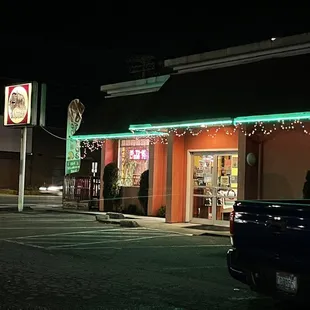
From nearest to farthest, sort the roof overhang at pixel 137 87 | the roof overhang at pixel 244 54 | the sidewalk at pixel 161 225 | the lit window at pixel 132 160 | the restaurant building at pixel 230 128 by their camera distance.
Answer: the restaurant building at pixel 230 128 → the roof overhang at pixel 244 54 → the sidewalk at pixel 161 225 → the roof overhang at pixel 137 87 → the lit window at pixel 132 160

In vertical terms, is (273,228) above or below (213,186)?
below

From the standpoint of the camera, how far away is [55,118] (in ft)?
205

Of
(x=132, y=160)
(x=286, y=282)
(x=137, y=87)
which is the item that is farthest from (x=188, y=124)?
(x=286, y=282)

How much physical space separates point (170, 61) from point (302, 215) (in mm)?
14521

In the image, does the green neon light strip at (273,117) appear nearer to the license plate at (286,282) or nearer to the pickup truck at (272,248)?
the pickup truck at (272,248)

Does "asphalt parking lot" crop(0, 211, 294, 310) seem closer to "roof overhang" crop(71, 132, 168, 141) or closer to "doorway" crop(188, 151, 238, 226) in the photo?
"doorway" crop(188, 151, 238, 226)

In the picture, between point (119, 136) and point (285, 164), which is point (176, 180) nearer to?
point (119, 136)

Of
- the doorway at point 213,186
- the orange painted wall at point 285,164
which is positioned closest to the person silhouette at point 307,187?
the orange painted wall at point 285,164

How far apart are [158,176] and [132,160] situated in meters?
2.37

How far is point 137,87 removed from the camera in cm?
2384

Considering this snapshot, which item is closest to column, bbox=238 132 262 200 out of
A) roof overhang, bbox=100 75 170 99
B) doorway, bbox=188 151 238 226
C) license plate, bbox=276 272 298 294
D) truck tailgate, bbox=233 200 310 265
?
doorway, bbox=188 151 238 226

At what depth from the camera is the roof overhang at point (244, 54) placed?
55.4 feet

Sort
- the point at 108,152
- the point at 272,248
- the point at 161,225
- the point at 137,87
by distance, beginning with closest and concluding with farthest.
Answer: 1. the point at 272,248
2. the point at 161,225
3. the point at 137,87
4. the point at 108,152

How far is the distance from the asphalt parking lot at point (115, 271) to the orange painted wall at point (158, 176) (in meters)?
5.76
